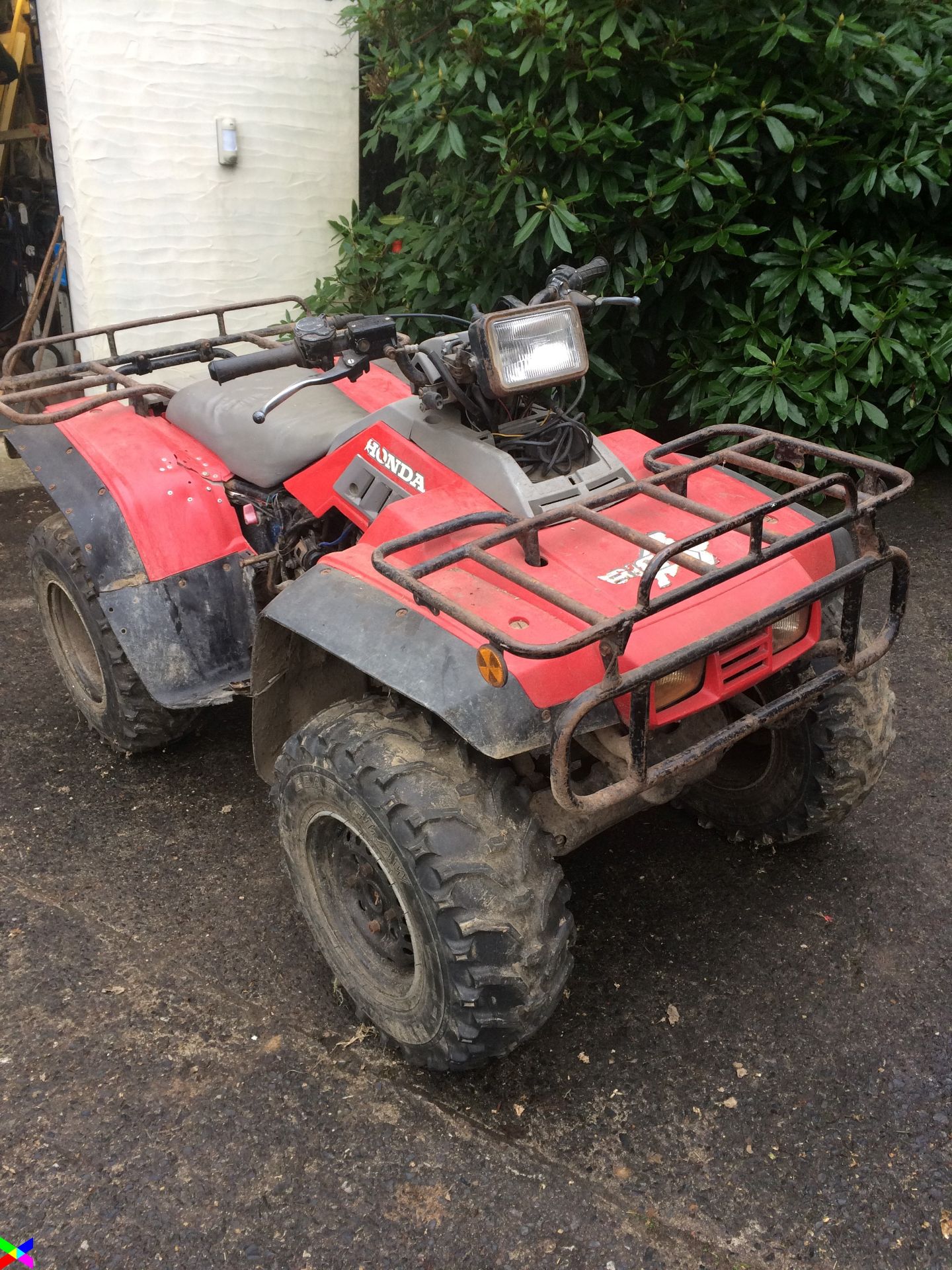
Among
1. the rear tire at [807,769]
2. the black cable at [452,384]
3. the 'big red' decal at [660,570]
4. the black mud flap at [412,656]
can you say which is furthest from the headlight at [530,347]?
the rear tire at [807,769]

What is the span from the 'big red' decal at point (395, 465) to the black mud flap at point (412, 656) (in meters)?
0.41

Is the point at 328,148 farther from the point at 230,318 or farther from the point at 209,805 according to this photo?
the point at 209,805

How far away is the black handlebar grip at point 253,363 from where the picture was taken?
2771mm

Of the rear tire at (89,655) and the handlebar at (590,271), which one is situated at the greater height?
the handlebar at (590,271)

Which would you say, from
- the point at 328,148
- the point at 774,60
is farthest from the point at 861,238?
the point at 328,148

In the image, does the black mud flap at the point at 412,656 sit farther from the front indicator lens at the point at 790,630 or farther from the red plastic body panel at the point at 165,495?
the red plastic body panel at the point at 165,495

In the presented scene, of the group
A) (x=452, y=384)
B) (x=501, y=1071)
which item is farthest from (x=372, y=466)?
(x=501, y=1071)

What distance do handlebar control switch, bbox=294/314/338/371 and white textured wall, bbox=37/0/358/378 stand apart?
4017mm

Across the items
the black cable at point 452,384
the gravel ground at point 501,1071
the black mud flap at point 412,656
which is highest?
the black cable at point 452,384

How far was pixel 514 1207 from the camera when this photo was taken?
2.45 meters

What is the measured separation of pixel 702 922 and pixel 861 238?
12.2 ft

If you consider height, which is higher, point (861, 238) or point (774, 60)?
point (774, 60)

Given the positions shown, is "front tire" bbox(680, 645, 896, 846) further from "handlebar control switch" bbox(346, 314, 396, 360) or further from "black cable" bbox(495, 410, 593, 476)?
"handlebar control switch" bbox(346, 314, 396, 360)

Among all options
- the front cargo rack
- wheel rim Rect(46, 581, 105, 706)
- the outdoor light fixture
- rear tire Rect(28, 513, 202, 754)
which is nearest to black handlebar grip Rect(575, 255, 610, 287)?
the front cargo rack
